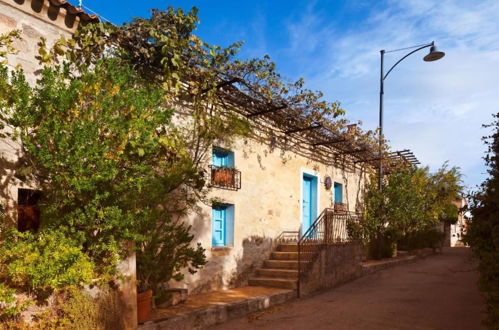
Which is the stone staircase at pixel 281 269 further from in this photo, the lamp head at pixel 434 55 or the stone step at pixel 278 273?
the lamp head at pixel 434 55

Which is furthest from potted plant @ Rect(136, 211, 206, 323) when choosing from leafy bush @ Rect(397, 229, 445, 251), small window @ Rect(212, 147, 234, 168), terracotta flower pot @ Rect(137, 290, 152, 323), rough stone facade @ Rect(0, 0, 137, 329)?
leafy bush @ Rect(397, 229, 445, 251)

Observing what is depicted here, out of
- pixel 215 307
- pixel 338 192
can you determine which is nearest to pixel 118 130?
pixel 215 307

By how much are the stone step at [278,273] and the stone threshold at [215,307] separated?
533mm

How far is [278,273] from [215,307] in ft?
9.89

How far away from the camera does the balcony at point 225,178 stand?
27.7 feet

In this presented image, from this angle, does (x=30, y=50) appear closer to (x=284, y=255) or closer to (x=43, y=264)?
(x=43, y=264)

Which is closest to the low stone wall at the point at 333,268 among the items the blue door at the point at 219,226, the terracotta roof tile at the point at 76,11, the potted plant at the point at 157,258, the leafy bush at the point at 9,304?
the blue door at the point at 219,226

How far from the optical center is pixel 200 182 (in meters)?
7.14

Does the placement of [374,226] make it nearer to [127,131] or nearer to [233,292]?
[233,292]

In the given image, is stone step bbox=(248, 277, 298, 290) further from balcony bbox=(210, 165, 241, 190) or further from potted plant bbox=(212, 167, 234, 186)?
potted plant bbox=(212, 167, 234, 186)

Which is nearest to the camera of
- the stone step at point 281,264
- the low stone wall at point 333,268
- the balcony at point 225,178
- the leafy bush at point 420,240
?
the balcony at point 225,178

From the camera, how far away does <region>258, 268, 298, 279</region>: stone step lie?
9141 mm

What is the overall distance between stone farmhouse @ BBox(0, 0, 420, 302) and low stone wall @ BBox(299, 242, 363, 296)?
0.05 meters

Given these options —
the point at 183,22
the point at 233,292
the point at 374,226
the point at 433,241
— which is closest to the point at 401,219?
the point at 374,226
